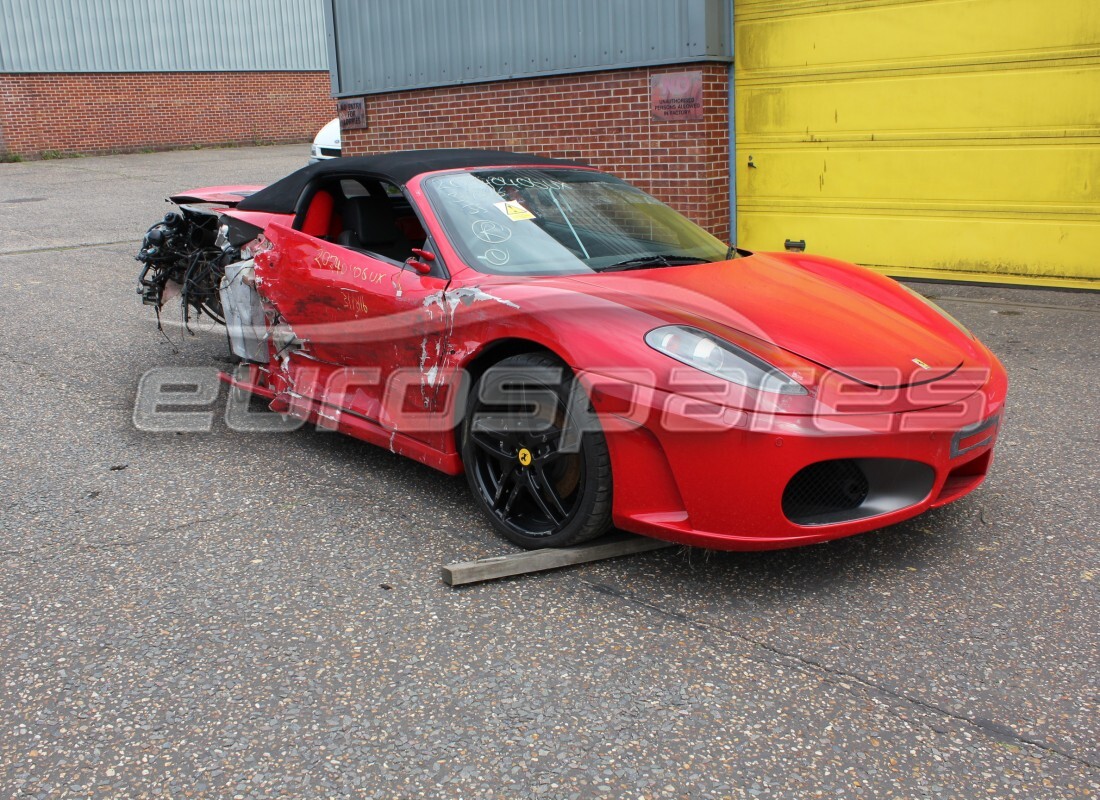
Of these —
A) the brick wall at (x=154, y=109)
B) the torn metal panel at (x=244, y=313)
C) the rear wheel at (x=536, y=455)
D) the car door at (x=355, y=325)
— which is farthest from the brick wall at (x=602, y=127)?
the brick wall at (x=154, y=109)

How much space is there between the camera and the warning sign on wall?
9336 mm

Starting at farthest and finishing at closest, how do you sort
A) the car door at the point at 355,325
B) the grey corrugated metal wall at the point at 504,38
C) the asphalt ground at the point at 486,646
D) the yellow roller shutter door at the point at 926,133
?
the grey corrugated metal wall at the point at 504,38, the yellow roller shutter door at the point at 926,133, the car door at the point at 355,325, the asphalt ground at the point at 486,646

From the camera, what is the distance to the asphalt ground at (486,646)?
8.31 feet

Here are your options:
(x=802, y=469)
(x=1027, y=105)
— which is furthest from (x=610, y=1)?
(x=802, y=469)

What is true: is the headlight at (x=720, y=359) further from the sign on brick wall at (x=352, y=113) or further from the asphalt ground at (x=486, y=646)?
the sign on brick wall at (x=352, y=113)

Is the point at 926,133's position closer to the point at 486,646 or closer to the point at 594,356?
the point at 594,356

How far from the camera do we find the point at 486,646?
3.11 meters

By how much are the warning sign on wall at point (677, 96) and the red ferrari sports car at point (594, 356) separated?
15.5 ft

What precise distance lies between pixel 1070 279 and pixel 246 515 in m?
6.63

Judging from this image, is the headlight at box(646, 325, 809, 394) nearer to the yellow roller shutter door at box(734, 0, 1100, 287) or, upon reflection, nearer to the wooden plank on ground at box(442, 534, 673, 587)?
the wooden plank on ground at box(442, 534, 673, 587)

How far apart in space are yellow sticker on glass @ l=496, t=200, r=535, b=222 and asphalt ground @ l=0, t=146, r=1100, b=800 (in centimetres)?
116

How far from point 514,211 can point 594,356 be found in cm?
115

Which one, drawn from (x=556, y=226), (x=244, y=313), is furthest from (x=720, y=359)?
(x=244, y=313)

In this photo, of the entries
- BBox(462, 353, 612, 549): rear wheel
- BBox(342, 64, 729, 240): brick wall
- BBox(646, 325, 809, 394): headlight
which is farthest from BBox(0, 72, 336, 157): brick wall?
BBox(646, 325, 809, 394): headlight
